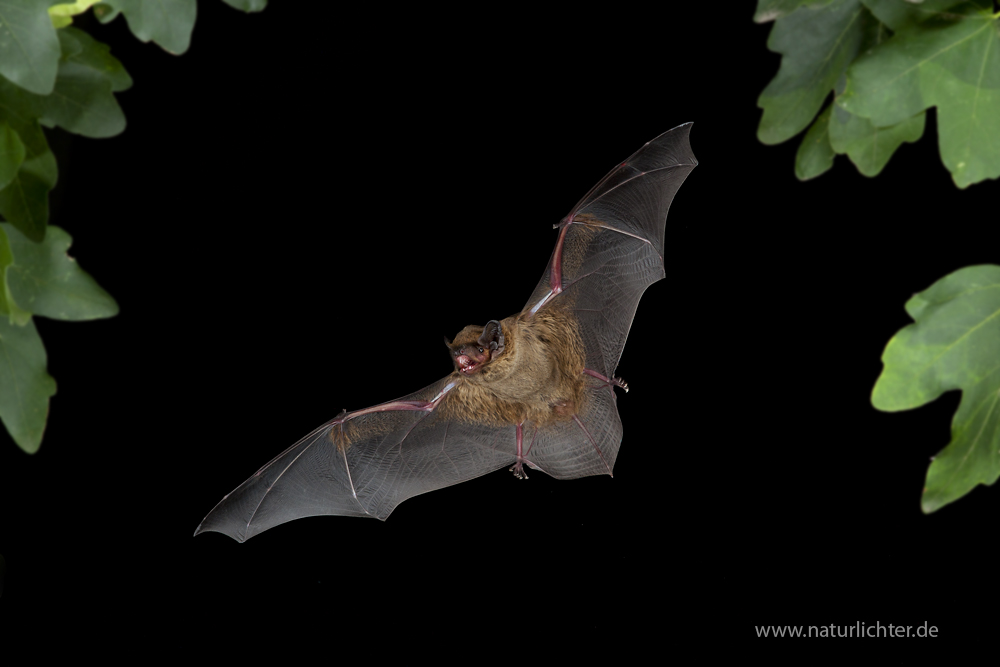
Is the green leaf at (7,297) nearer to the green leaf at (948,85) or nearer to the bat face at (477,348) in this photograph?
the bat face at (477,348)

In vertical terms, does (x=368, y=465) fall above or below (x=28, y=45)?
below

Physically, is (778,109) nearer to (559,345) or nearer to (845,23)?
(845,23)

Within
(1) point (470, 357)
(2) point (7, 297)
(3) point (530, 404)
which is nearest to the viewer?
(2) point (7, 297)

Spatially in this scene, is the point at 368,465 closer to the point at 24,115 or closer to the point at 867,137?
the point at 24,115

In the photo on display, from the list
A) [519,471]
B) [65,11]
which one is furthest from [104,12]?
[519,471]

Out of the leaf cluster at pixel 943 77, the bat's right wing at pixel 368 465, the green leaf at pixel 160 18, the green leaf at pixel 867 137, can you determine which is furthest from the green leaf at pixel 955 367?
the green leaf at pixel 160 18

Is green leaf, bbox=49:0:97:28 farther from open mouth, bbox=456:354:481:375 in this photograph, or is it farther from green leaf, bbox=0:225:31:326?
open mouth, bbox=456:354:481:375

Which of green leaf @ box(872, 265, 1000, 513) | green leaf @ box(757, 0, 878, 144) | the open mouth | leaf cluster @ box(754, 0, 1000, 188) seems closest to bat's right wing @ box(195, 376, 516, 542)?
the open mouth
